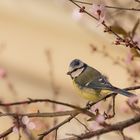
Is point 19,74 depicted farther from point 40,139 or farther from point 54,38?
point 40,139

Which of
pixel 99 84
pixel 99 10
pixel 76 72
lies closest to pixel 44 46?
pixel 76 72

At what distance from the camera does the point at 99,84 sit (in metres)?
1.88

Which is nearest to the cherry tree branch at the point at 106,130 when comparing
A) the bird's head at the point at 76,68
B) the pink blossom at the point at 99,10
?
the pink blossom at the point at 99,10

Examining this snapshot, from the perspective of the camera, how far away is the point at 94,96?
6.07ft

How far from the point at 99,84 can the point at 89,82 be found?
0.11 metres

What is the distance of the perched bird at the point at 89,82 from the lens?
1846 millimetres

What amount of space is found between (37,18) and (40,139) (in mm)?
3936

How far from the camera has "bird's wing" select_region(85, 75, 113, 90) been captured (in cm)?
182

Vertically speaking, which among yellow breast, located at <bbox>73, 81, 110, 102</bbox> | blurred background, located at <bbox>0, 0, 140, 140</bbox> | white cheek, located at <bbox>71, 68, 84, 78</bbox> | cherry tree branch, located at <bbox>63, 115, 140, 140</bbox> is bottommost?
cherry tree branch, located at <bbox>63, 115, 140, 140</bbox>

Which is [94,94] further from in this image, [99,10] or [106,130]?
[106,130]

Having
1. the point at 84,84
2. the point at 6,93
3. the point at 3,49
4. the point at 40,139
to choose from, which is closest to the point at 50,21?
the point at 3,49

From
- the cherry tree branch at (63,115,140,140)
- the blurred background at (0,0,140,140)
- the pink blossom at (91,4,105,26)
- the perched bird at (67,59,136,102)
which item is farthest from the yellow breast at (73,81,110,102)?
the blurred background at (0,0,140,140)

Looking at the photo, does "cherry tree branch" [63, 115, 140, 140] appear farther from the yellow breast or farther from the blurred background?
the blurred background

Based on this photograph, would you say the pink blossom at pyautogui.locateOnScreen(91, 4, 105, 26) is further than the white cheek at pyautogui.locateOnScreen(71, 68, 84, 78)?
No
